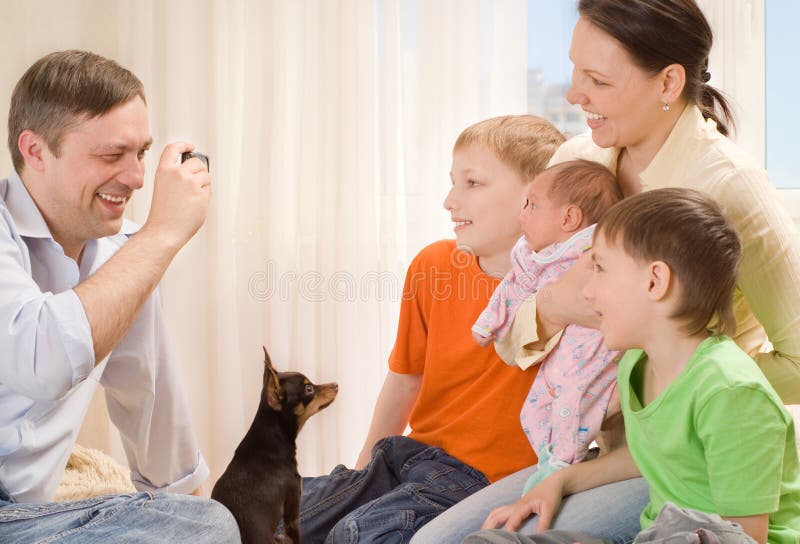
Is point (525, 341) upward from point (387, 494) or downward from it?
upward

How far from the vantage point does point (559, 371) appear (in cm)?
156

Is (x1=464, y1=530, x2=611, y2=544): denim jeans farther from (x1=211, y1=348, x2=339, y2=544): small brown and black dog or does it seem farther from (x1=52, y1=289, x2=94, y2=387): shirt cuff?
(x1=52, y1=289, x2=94, y2=387): shirt cuff

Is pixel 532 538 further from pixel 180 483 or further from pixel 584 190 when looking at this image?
pixel 180 483

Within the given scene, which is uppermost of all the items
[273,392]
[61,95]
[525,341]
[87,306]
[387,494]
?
[61,95]

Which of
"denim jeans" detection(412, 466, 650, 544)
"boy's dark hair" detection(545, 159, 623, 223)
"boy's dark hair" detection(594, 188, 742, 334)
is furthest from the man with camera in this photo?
"boy's dark hair" detection(594, 188, 742, 334)

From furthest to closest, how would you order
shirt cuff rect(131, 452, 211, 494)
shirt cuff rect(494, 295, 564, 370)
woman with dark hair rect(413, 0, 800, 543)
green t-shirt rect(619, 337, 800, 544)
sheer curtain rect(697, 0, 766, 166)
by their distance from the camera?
1. sheer curtain rect(697, 0, 766, 166)
2. shirt cuff rect(131, 452, 211, 494)
3. shirt cuff rect(494, 295, 564, 370)
4. woman with dark hair rect(413, 0, 800, 543)
5. green t-shirt rect(619, 337, 800, 544)

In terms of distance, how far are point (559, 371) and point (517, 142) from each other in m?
0.51

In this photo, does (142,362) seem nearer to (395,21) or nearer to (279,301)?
(279,301)

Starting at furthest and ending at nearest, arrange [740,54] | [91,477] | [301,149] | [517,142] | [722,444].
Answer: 1. [301,149]
2. [740,54]
3. [91,477]
4. [517,142]
5. [722,444]

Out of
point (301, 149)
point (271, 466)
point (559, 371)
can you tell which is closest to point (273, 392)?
point (271, 466)

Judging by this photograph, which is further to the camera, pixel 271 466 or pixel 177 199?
pixel 271 466

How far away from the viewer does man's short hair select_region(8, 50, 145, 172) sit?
163 centimetres

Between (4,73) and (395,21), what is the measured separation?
Answer: 116 centimetres

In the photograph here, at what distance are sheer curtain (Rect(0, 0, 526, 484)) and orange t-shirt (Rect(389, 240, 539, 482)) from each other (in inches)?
30.7
